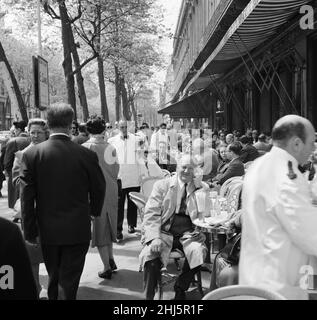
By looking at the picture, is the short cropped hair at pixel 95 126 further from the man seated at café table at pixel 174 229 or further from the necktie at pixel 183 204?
the necktie at pixel 183 204

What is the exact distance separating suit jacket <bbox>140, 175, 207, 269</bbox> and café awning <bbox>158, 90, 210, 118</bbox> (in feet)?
89.0

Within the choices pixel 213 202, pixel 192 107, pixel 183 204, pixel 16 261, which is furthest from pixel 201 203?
pixel 192 107

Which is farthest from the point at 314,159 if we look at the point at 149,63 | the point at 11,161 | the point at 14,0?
the point at 149,63

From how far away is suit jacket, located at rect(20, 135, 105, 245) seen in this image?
387 cm

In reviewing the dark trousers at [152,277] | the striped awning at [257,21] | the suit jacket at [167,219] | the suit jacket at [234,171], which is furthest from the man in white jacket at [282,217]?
the striped awning at [257,21]

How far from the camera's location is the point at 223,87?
25.0 m

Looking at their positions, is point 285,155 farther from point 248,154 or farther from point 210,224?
point 248,154

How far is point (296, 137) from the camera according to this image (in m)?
2.69

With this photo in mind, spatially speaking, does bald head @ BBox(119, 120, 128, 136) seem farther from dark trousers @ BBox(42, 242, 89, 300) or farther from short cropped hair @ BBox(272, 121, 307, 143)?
short cropped hair @ BBox(272, 121, 307, 143)

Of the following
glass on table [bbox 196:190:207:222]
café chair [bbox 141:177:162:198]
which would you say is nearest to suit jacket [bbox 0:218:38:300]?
glass on table [bbox 196:190:207:222]

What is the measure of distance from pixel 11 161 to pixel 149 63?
22740 mm
